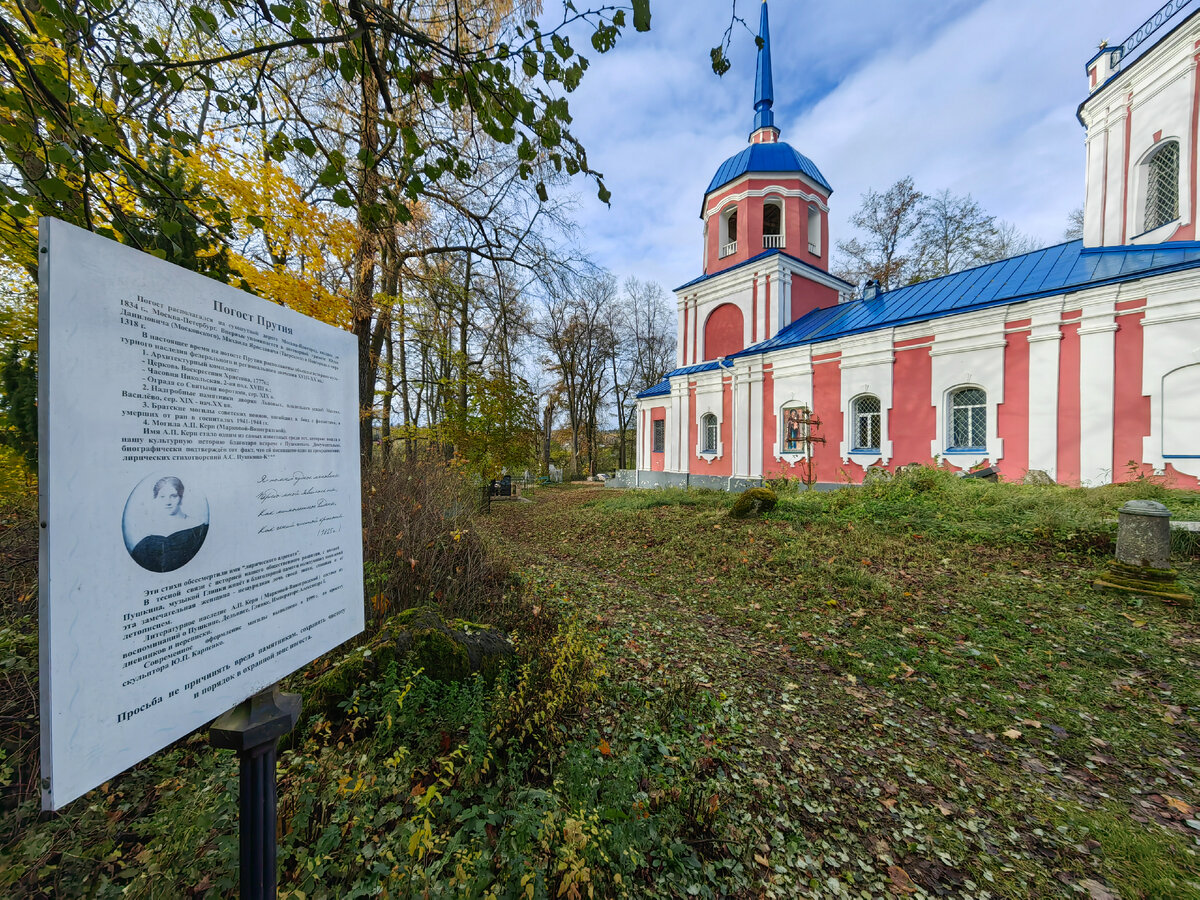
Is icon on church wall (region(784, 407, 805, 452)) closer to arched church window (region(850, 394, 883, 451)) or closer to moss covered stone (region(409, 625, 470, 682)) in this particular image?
arched church window (region(850, 394, 883, 451))

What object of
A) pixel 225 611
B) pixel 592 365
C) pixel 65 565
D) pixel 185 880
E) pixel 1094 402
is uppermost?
pixel 592 365

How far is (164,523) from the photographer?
118 cm

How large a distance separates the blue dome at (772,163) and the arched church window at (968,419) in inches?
434

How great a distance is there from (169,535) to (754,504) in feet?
32.1

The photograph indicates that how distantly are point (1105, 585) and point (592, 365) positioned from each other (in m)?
29.7

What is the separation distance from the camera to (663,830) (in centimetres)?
228

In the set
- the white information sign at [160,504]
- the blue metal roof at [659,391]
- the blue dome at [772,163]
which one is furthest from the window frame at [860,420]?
the white information sign at [160,504]

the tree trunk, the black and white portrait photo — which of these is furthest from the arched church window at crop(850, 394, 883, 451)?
the black and white portrait photo

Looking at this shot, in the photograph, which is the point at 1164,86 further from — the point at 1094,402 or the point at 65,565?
the point at 65,565

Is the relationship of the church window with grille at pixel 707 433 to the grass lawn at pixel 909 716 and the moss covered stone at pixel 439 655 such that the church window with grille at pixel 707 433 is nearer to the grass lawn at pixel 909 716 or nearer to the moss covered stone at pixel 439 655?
the grass lawn at pixel 909 716

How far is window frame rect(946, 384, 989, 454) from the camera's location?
11.8 meters

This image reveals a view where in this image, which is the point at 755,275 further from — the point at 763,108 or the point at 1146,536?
the point at 1146,536

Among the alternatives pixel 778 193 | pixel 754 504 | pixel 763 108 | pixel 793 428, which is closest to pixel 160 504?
pixel 754 504

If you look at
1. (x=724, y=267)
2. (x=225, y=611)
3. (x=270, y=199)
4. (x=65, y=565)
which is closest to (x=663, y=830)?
(x=225, y=611)
